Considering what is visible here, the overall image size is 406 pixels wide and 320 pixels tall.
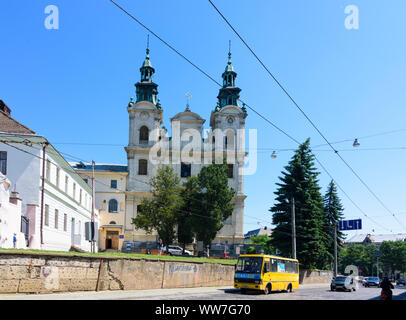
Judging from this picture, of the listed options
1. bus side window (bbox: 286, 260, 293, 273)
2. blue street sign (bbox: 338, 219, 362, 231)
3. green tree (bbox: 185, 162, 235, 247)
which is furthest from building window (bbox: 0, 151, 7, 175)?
blue street sign (bbox: 338, 219, 362, 231)

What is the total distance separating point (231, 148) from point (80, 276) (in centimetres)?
4952

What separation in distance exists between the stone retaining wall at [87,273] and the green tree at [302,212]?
773 inches

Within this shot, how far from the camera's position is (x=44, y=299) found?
14.8m

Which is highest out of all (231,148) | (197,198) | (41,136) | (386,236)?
(231,148)

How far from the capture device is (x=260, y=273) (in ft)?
76.4

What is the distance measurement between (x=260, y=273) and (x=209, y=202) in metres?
26.9

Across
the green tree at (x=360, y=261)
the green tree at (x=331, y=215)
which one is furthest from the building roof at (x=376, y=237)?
the green tree at (x=331, y=215)

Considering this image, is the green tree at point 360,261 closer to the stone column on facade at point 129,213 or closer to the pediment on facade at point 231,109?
the pediment on facade at point 231,109

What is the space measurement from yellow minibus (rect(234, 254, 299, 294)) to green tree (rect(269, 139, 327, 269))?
18774 millimetres

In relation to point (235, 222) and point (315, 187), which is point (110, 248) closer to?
point (235, 222)

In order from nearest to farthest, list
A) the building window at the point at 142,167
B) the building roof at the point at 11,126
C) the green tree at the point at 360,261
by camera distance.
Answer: the building roof at the point at 11,126, the building window at the point at 142,167, the green tree at the point at 360,261

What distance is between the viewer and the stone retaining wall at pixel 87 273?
15.6m

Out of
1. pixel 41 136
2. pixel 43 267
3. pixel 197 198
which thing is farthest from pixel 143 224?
pixel 43 267

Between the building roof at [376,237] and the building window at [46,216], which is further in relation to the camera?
the building roof at [376,237]
